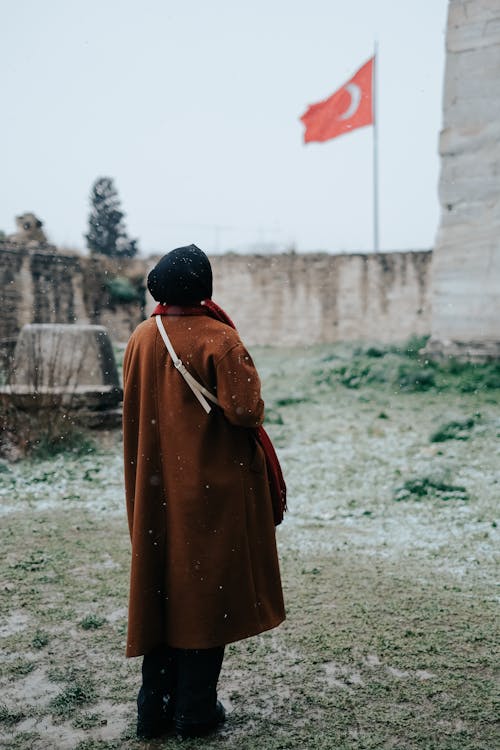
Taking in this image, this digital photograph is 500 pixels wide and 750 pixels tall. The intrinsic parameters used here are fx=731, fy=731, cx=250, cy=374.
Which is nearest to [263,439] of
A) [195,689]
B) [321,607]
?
[195,689]

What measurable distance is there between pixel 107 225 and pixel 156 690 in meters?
41.2

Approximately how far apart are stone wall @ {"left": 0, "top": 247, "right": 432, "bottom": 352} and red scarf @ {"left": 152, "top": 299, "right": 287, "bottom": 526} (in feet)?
49.7

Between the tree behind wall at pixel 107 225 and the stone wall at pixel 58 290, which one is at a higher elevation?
the tree behind wall at pixel 107 225

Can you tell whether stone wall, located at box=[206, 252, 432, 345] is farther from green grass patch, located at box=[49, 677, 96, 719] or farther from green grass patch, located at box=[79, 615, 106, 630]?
green grass patch, located at box=[49, 677, 96, 719]

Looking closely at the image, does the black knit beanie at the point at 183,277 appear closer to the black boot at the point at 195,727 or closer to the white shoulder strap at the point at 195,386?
the white shoulder strap at the point at 195,386

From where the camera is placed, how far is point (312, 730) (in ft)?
8.79

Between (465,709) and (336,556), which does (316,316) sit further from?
(465,709)

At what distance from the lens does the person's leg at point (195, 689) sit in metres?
2.53

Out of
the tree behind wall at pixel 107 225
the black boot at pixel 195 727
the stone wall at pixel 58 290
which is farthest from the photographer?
the tree behind wall at pixel 107 225

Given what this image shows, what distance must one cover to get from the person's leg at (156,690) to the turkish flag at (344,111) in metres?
15.7

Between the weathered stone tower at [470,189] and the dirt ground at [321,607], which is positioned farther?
the weathered stone tower at [470,189]

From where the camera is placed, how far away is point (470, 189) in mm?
10508

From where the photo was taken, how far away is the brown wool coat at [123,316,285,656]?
2.47 metres

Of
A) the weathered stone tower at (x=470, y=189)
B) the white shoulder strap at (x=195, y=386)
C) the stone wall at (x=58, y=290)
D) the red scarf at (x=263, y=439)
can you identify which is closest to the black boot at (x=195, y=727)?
the red scarf at (x=263, y=439)
